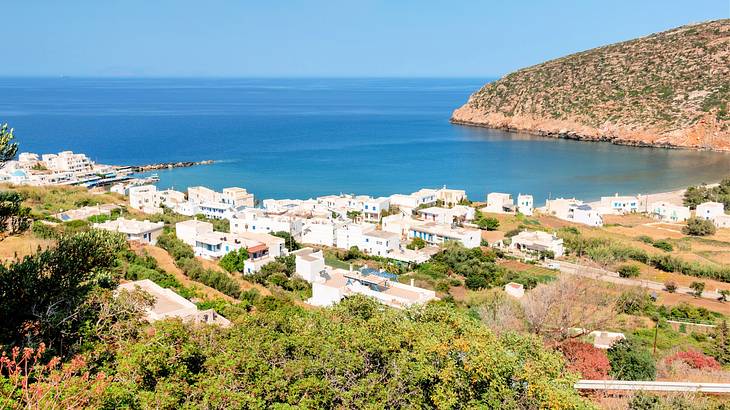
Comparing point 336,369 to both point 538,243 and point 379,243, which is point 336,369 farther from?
point 538,243

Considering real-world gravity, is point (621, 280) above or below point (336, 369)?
below

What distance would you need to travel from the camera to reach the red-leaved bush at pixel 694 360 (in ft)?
41.8

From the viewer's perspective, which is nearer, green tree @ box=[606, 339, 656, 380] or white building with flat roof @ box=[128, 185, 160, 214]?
green tree @ box=[606, 339, 656, 380]

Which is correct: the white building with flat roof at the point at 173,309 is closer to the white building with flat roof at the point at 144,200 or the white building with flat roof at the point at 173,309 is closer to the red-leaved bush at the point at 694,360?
the red-leaved bush at the point at 694,360

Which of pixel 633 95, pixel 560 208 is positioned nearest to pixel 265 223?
pixel 560 208

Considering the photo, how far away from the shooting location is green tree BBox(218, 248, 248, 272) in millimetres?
21828

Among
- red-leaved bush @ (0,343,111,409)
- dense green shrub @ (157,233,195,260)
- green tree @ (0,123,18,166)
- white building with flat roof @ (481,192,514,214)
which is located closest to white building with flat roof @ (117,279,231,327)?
green tree @ (0,123,18,166)

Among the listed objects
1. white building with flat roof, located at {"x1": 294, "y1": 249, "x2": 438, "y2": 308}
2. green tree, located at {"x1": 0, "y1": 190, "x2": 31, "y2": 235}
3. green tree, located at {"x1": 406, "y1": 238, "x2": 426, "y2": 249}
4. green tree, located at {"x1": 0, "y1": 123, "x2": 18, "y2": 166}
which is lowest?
green tree, located at {"x1": 406, "y1": 238, "x2": 426, "y2": 249}

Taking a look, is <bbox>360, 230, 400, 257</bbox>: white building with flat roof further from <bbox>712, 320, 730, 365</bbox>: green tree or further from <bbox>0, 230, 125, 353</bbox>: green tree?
<bbox>0, 230, 125, 353</bbox>: green tree

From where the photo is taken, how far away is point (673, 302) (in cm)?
2028

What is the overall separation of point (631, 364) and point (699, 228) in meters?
22.7

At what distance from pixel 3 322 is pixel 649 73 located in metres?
76.0

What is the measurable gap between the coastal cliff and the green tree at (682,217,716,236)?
110 feet

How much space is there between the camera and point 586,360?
11.8 meters
